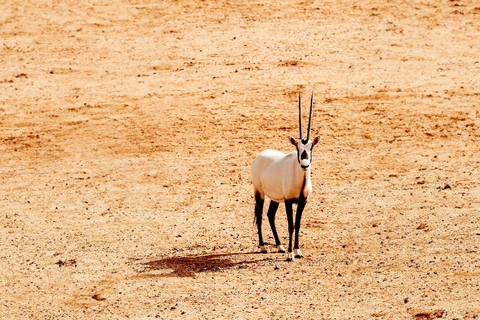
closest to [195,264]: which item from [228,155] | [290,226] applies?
[290,226]

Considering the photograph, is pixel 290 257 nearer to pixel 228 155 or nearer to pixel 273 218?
pixel 273 218

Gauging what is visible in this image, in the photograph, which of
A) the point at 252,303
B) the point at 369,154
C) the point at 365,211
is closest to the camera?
the point at 252,303

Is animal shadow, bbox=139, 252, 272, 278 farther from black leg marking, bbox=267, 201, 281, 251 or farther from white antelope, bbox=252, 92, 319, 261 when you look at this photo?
white antelope, bbox=252, 92, 319, 261

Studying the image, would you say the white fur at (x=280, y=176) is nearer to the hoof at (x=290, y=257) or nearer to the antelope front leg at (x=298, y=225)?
the antelope front leg at (x=298, y=225)

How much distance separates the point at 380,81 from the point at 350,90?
105cm

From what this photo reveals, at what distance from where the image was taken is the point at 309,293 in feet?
41.4

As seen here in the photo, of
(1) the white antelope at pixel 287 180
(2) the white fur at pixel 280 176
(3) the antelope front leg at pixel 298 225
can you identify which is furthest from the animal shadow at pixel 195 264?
(2) the white fur at pixel 280 176

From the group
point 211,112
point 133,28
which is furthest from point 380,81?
point 133,28

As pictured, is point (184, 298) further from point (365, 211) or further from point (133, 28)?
point (133, 28)

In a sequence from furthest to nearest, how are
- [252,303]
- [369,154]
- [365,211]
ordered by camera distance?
1. [369,154]
2. [365,211]
3. [252,303]

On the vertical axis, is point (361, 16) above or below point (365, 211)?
above

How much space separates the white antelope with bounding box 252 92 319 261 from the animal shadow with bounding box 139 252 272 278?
0.69 metres

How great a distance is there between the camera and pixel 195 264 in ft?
46.9

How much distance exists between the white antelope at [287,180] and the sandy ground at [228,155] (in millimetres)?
614
